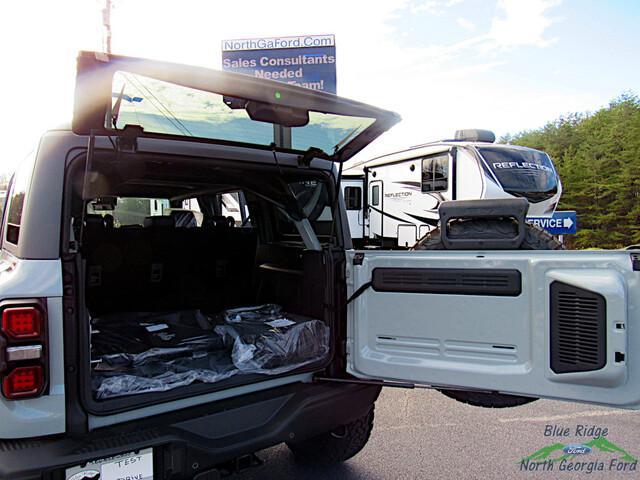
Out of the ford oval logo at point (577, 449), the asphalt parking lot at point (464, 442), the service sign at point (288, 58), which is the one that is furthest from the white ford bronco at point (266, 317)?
the service sign at point (288, 58)

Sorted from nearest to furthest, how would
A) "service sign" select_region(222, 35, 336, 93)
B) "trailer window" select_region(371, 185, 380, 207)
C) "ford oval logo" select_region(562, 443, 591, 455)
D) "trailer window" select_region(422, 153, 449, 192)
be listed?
"ford oval logo" select_region(562, 443, 591, 455) → "trailer window" select_region(422, 153, 449, 192) → "service sign" select_region(222, 35, 336, 93) → "trailer window" select_region(371, 185, 380, 207)

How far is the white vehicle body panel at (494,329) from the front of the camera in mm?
1946

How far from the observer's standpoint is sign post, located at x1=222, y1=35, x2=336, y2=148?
471 inches

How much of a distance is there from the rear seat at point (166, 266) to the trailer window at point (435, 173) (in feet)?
25.7

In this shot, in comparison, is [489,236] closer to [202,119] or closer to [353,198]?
[202,119]

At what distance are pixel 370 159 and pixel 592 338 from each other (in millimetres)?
12144

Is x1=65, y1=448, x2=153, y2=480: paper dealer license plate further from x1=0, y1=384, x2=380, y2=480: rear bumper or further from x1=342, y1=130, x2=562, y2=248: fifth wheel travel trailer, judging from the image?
x1=342, y1=130, x2=562, y2=248: fifth wheel travel trailer

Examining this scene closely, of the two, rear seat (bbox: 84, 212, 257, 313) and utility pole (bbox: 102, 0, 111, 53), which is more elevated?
utility pole (bbox: 102, 0, 111, 53)

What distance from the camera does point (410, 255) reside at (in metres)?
2.42

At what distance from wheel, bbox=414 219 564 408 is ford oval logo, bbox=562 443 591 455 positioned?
1.24 m

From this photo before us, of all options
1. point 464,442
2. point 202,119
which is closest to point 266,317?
point 202,119

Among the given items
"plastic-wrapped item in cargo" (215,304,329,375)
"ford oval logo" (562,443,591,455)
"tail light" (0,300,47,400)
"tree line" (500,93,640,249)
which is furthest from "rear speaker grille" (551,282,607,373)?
"tree line" (500,93,640,249)

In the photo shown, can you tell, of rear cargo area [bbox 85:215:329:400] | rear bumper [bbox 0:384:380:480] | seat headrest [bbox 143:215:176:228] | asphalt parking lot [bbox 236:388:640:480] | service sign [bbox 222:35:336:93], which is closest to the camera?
rear bumper [bbox 0:384:380:480]

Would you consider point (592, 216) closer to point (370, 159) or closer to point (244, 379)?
point (370, 159)
